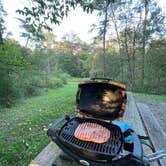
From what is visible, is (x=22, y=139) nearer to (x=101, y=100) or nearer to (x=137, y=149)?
(x=101, y=100)

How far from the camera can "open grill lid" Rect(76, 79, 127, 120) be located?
141 cm

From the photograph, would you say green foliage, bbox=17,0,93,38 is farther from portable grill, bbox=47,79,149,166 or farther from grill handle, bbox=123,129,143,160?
grill handle, bbox=123,129,143,160

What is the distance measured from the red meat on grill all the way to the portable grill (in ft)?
0.08

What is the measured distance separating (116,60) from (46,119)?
8740mm

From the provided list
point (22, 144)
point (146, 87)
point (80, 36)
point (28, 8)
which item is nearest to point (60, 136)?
point (22, 144)

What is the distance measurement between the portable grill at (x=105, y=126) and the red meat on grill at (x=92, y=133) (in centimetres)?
3

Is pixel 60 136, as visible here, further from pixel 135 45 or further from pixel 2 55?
pixel 135 45

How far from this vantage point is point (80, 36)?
91.4 feet

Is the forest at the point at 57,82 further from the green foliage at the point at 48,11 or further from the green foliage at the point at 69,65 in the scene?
the green foliage at the point at 69,65

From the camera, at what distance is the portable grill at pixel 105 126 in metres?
0.90

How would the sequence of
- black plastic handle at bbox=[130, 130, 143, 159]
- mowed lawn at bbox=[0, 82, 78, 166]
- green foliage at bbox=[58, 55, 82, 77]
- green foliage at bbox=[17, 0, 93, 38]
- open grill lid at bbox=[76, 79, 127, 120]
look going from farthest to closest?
1. green foliage at bbox=[58, 55, 82, 77]
2. green foliage at bbox=[17, 0, 93, 38]
3. mowed lawn at bbox=[0, 82, 78, 166]
4. open grill lid at bbox=[76, 79, 127, 120]
5. black plastic handle at bbox=[130, 130, 143, 159]

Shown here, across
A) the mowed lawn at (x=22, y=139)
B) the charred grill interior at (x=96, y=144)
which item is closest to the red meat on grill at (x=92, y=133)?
the charred grill interior at (x=96, y=144)

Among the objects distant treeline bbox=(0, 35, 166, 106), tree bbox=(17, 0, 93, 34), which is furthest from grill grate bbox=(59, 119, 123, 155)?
distant treeline bbox=(0, 35, 166, 106)

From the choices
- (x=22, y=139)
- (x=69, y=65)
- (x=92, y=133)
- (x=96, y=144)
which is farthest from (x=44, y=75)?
(x=69, y=65)
